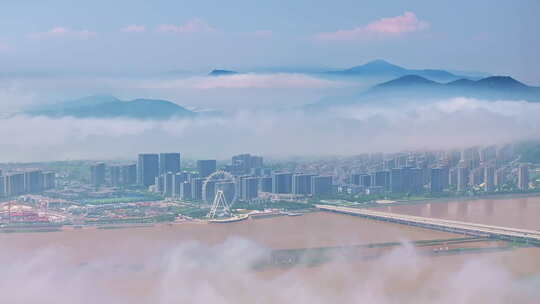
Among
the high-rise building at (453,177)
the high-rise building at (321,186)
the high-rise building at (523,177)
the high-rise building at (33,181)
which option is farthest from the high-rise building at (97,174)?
the high-rise building at (523,177)

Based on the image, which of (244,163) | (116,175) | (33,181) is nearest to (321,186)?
(244,163)

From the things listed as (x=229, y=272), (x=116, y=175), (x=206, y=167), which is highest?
(x=206, y=167)

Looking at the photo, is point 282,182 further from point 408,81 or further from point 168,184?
point 408,81

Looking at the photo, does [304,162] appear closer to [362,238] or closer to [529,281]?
[362,238]

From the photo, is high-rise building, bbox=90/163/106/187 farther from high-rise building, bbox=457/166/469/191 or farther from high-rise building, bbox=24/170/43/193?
high-rise building, bbox=457/166/469/191

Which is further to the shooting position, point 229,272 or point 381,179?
point 381,179

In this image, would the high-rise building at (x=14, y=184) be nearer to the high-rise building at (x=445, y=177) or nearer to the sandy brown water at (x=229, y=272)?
the sandy brown water at (x=229, y=272)

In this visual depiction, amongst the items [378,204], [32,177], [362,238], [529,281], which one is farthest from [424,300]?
[32,177]

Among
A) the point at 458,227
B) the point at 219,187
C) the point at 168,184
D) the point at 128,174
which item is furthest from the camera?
the point at 128,174
